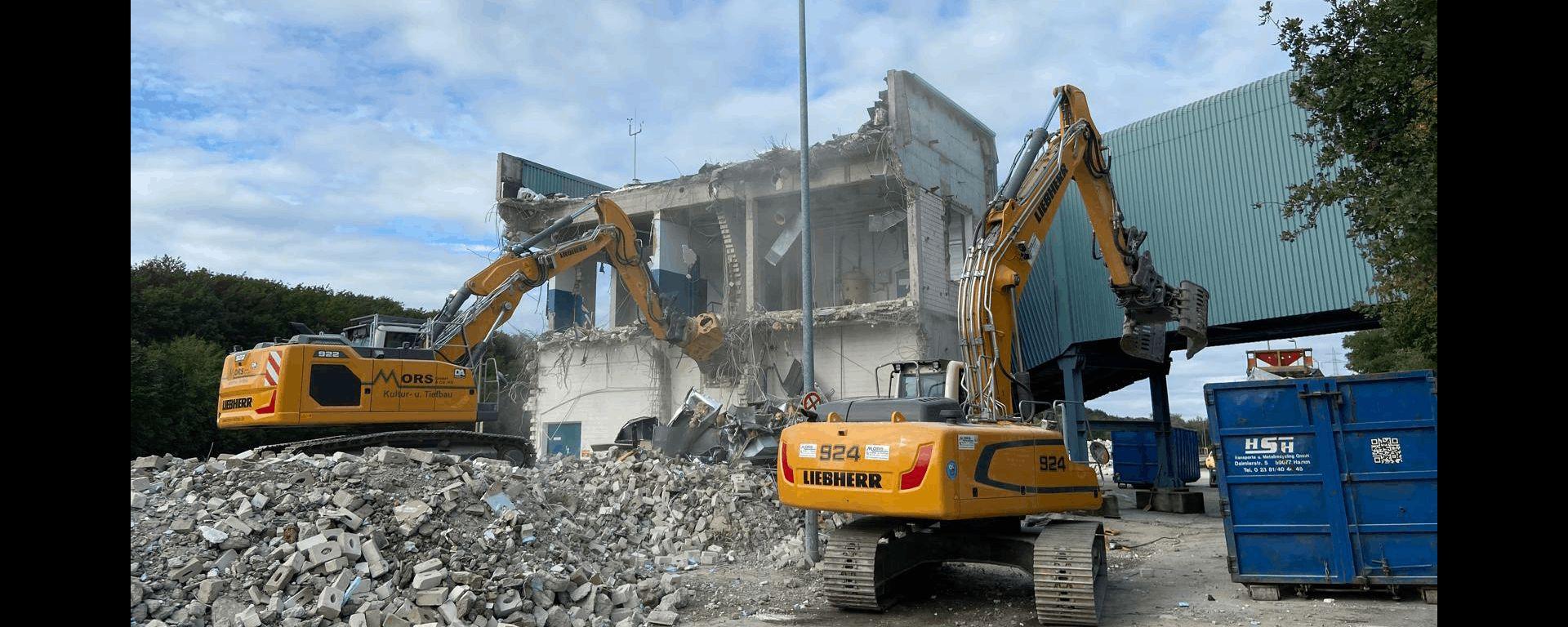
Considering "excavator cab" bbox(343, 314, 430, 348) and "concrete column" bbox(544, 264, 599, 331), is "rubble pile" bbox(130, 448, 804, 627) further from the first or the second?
"concrete column" bbox(544, 264, 599, 331)

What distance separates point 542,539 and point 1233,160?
54.3 ft

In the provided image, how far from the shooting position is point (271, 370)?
12.7 meters

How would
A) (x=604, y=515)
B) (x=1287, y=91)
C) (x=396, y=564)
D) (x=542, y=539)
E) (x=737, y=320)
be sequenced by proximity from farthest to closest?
(x=737, y=320) < (x=1287, y=91) < (x=604, y=515) < (x=542, y=539) < (x=396, y=564)

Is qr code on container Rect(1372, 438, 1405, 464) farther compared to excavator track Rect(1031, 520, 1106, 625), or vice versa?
qr code on container Rect(1372, 438, 1405, 464)

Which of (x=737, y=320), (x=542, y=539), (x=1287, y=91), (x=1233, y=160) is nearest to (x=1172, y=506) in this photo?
(x=1233, y=160)

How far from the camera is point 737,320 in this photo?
22.9 metres

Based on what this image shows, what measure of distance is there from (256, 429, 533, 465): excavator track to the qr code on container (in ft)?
40.1

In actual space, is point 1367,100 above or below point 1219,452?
→ above

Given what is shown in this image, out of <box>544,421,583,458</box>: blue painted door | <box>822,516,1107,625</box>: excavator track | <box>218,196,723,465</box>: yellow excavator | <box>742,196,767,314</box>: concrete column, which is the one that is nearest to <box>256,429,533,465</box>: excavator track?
<box>218,196,723,465</box>: yellow excavator

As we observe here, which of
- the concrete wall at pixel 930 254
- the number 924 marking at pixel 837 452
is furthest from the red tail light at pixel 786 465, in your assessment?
the concrete wall at pixel 930 254

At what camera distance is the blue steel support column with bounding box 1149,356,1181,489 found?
22.0m

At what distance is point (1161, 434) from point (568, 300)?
A: 661 inches

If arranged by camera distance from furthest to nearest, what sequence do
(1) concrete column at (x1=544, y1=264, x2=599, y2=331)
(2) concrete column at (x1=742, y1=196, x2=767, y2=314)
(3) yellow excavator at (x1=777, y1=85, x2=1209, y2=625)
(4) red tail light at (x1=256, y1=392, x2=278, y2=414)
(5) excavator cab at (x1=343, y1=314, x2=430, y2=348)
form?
1. (1) concrete column at (x1=544, y1=264, x2=599, y2=331)
2. (2) concrete column at (x1=742, y1=196, x2=767, y2=314)
3. (5) excavator cab at (x1=343, y1=314, x2=430, y2=348)
4. (4) red tail light at (x1=256, y1=392, x2=278, y2=414)
5. (3) yellow excavator at (x1=777, y1=85, x2=1209, y2=625)
